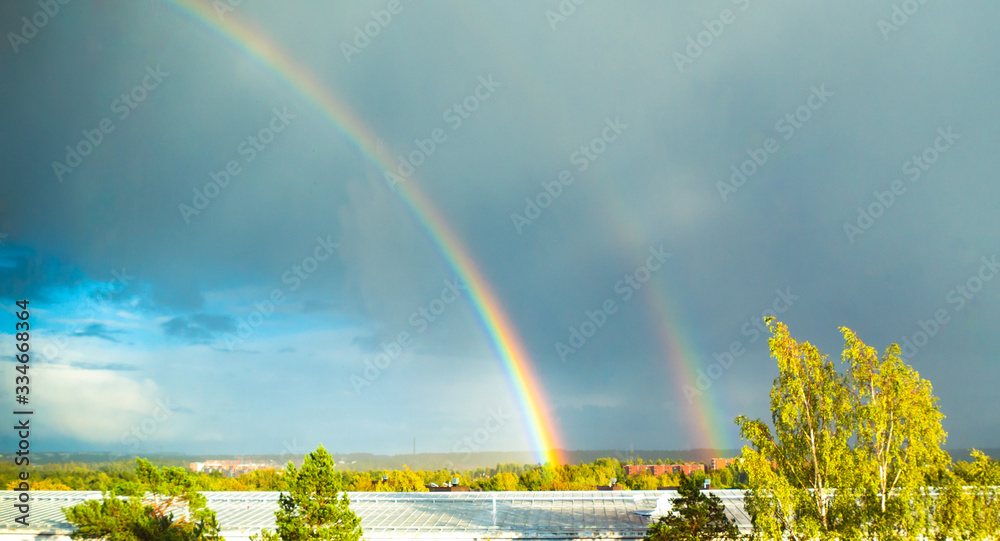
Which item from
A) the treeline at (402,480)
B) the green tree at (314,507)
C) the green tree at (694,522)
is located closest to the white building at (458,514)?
the treeline at (402,480)

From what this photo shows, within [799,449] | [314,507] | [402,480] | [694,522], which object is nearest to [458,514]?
[314,507]

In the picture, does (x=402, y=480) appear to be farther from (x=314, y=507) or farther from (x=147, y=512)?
(x=314, y=507)

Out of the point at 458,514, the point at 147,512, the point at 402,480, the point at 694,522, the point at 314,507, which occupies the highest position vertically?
the point at 314,507

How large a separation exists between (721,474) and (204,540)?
326 ft

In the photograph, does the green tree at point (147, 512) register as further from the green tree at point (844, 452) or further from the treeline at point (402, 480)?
the green tree at point (844, 452)

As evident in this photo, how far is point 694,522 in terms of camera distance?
28.0 m

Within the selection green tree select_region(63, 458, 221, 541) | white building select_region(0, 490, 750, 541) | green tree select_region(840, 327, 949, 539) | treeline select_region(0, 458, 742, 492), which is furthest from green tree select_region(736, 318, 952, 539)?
treeline select_region(0, 458, 742, 492)

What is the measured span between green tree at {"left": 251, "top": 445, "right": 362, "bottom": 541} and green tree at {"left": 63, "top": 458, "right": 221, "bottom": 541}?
5.73m

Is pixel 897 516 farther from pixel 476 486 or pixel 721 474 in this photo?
pixel 721 474

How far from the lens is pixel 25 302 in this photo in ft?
92.1

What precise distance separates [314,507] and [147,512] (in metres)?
9.00

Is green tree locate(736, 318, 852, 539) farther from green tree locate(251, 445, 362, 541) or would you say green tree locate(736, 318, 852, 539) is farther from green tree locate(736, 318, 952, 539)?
green tree locate(251, 445, 362, 541)

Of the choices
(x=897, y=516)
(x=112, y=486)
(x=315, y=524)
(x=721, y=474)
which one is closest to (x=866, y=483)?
(x=897, y=516)

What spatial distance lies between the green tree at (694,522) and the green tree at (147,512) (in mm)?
22788
